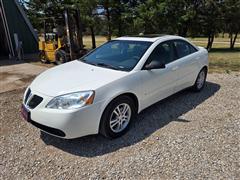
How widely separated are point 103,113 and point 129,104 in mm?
540

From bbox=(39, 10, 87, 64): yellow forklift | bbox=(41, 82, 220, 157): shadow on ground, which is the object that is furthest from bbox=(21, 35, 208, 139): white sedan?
bbox=(39, 10, 87, 64): yellow forklift

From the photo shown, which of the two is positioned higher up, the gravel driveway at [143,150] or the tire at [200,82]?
the tire at [200,82]

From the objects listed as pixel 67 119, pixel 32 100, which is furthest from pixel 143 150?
pixel 32 100

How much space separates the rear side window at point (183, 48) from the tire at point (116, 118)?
1821mm

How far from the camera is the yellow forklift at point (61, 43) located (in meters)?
9.23

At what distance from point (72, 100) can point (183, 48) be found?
2.97 metres

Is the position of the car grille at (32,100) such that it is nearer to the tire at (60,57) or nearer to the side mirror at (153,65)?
the side mirror at (153,65)

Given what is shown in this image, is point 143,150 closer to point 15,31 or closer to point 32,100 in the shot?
point 32,100

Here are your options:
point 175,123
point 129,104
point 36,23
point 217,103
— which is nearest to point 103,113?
point 129,104

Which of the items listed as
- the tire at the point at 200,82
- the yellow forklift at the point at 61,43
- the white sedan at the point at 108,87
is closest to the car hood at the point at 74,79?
the white sedan at the point at 108,87

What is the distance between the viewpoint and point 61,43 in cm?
959

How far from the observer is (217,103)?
187 inches

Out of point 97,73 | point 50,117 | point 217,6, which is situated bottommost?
point 50,117

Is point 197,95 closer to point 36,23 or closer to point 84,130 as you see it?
point 84,130
